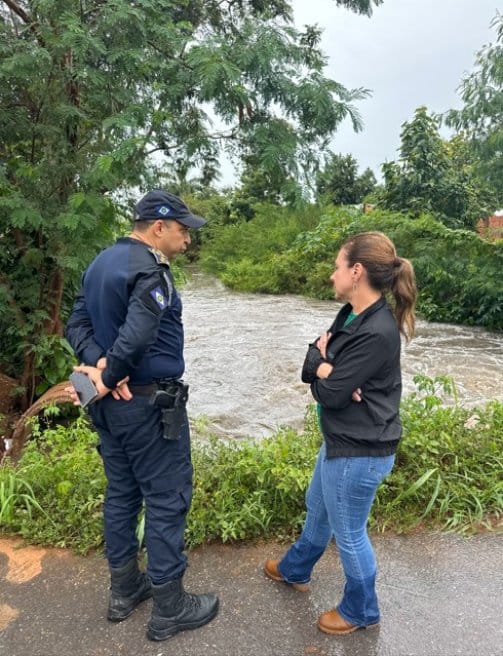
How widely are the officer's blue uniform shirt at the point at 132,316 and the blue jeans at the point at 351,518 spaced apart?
0.81 metres

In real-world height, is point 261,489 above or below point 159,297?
below

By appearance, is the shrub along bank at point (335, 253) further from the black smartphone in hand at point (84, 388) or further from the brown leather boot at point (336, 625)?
the brown leather boot at point (336, 625)

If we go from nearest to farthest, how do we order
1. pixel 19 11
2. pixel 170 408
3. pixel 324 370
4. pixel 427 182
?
1. pixel 324 370
2. pixel 170 408
3. pixel 19 11
4. pixel 427 182

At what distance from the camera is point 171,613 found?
2398 mm

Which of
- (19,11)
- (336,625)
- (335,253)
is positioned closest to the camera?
(336,625)

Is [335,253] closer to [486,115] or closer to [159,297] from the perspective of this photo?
[486,115]

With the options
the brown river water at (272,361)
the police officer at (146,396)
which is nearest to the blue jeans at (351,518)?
the police officer at (146,396)

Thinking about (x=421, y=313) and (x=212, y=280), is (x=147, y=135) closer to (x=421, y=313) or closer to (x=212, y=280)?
(x=421, y=313)

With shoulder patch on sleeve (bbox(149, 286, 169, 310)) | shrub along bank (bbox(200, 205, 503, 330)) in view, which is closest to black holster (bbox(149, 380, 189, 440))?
shoulder patch on sleeve (bbox(149, 286, 169, 310))

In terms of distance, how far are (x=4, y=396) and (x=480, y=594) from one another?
168 inches

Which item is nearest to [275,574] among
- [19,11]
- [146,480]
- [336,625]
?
[336,625]

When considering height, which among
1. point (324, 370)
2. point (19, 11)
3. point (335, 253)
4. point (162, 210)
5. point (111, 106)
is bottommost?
point (324, 370)

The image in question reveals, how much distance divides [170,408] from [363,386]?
2.60 feet

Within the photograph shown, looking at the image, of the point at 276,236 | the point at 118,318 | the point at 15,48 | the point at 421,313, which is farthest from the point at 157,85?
the point at 276,236
